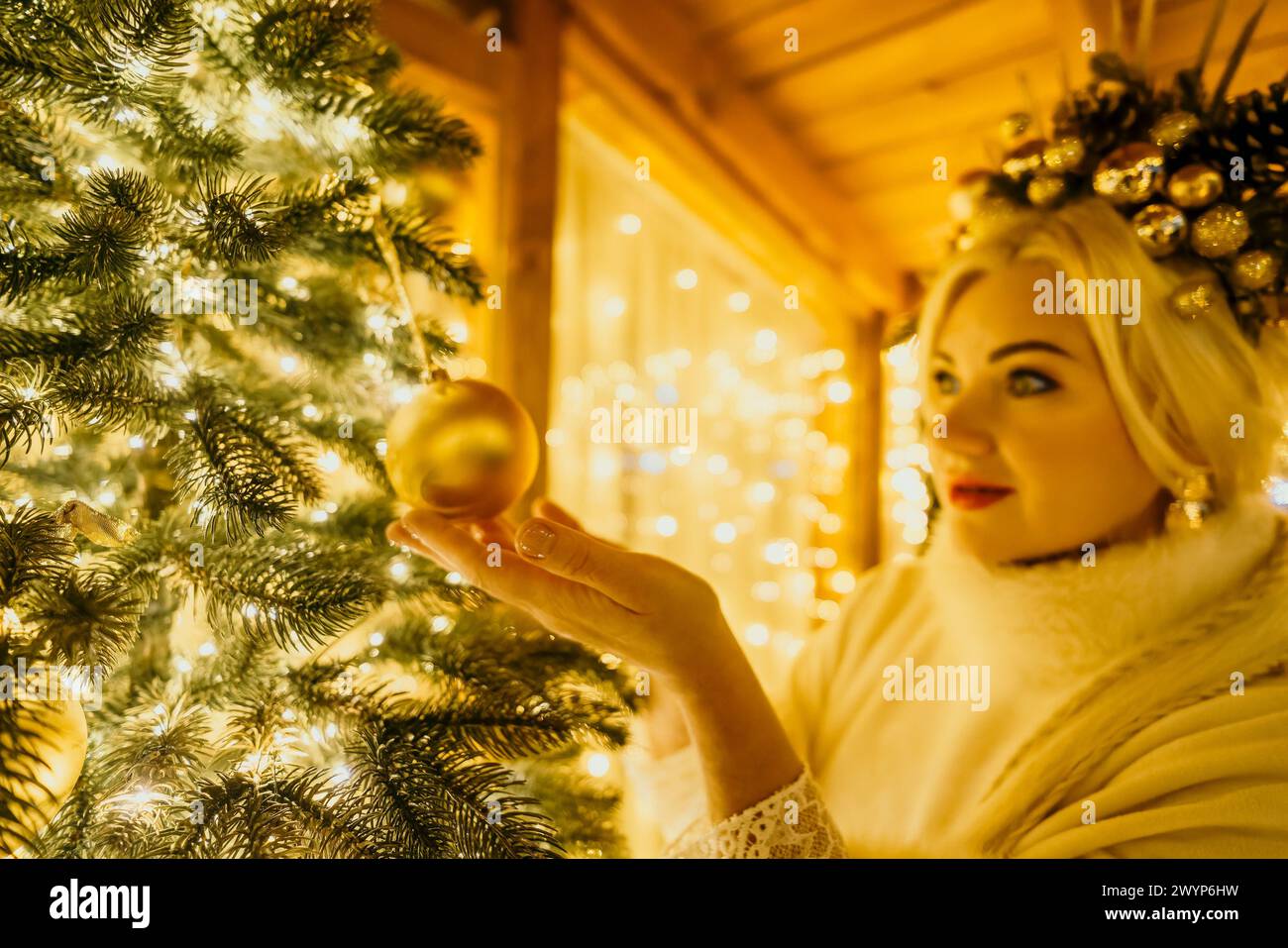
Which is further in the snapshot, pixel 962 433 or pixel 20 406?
pixel 962 433

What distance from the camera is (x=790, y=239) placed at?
2188mm

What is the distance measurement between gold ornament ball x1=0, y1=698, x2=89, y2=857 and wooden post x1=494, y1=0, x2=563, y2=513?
43.3 inches

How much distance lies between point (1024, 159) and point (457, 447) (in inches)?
33.5

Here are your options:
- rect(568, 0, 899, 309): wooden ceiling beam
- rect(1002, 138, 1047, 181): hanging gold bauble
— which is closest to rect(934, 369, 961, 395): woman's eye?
rect(1002, 138, 1047, 181): hanging gold bauble

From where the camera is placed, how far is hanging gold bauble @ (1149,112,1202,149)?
81cm

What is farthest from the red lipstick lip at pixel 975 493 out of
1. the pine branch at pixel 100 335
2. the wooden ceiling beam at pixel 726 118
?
the wooden ceiling beam at pixel 726 118

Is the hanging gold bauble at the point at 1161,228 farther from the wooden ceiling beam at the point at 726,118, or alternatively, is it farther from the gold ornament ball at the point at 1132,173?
the wooden ceiling beam at the point at 726,118

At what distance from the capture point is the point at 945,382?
97 cm

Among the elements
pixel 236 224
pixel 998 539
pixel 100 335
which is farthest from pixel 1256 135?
pixel 100 335

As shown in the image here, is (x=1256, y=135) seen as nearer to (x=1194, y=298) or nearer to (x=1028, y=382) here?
(x=1194, y=298)
